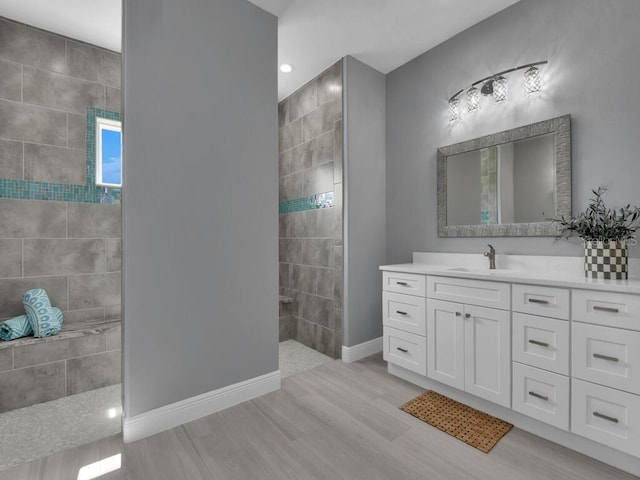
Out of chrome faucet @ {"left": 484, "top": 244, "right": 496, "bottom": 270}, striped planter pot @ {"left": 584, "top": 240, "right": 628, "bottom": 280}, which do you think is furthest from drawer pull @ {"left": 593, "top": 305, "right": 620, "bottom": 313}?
chrome faucet @ {"left": 484, "top": 244, "right": 496, "bottom": 270}

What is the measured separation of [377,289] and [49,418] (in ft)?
8.60

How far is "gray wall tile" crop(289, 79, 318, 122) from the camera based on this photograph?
3.32 metres

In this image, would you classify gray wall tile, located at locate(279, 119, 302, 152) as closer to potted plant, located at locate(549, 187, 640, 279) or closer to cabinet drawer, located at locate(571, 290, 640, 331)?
potted plant, located at locate(549, 187, 640, 279)

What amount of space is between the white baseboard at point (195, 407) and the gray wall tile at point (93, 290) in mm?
1361

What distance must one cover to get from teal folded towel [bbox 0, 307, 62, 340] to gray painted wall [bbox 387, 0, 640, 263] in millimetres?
2999

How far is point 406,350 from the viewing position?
2434 mm

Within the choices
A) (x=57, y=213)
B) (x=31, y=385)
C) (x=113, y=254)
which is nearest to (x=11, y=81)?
(x=57, y=213)

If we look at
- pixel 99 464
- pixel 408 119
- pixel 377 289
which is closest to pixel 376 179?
pixel 408 119

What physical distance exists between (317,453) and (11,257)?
2615mm

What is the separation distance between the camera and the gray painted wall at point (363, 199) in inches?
115

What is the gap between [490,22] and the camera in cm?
241

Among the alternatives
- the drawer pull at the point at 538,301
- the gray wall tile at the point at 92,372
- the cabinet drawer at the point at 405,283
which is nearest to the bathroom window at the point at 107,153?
the gray wall tile at the point at 92,372

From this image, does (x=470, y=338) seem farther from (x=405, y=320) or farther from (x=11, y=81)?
(x=11, y=81)

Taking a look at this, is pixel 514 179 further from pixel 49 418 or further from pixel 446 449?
pixel 49 418
